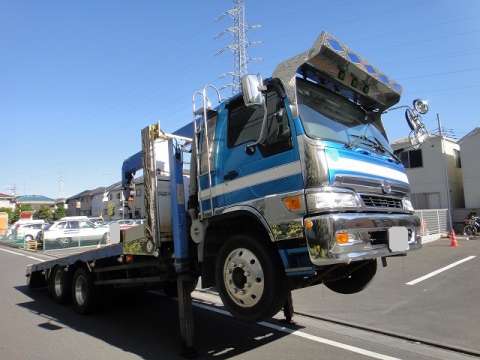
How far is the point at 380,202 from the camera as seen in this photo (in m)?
4.64

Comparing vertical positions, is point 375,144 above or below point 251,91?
below

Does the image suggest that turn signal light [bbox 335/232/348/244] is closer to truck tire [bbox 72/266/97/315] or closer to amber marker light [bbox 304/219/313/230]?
amber marker light [bbox 304/219/313/230]

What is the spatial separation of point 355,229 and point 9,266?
15971 millimetres

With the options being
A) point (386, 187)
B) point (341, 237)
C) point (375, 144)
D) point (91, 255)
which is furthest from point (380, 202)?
point (91, 255)

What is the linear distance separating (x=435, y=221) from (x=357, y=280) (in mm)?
18795

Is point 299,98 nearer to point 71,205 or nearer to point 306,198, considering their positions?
point 306,198

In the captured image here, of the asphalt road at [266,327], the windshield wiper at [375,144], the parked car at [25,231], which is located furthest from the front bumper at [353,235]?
the parked car at [25,231]

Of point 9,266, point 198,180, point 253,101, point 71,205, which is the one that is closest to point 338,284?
point 198,180

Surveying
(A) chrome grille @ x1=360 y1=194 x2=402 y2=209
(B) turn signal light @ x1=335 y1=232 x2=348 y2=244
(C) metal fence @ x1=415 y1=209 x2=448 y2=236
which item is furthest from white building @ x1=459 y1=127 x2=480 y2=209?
(B) turn signal light @ x1=335 y1=232 x2=348 y2=244

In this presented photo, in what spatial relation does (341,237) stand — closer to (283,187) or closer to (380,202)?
(283,187)

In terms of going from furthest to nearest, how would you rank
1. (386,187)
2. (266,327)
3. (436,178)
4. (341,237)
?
(436,178)
(266,327)
(386,187)
(341,237)

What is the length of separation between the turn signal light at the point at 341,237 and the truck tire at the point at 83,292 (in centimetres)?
524

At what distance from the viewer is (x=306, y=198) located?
4.01 m

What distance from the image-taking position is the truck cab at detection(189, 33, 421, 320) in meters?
4.05
